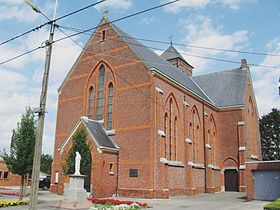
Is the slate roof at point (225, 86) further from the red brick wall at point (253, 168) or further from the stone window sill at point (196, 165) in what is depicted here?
the red brick wall at point (253, 168)

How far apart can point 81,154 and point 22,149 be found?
3964mm

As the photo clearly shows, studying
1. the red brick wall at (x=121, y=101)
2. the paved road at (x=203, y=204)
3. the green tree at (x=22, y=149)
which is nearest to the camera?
the paved road at (x=203, y=204)

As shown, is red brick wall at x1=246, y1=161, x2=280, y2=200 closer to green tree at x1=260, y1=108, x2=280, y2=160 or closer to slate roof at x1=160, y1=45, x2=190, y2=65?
slate roof at x1=160, y1=45, x2=190, y2=65

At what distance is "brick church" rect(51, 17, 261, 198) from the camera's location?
950 inches

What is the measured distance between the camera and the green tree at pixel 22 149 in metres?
20.6

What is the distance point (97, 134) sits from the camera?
25.0m

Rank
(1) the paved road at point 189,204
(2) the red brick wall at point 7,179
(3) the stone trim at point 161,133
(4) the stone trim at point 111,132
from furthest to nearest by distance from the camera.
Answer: (2) the red brick wall at point 7,179 → (4) the stone trim at point 111,132 → (3) the stone trim at point 161,133 → (1) the paved road at point 189,204

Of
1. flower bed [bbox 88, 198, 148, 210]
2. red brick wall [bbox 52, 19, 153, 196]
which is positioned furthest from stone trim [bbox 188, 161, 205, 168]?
flower bed [bbox 88, 198, 148, 210]

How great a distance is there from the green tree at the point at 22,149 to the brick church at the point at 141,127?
13.6 ft

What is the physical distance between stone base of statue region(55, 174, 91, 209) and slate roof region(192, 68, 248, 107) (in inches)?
998

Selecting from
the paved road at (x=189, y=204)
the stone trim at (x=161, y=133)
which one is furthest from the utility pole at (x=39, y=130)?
the stone trim at (x=161, y=133)

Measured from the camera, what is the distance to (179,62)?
157ft

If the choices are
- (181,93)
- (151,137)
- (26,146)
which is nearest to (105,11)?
(181,93)

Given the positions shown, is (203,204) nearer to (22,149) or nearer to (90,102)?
(22,149)
